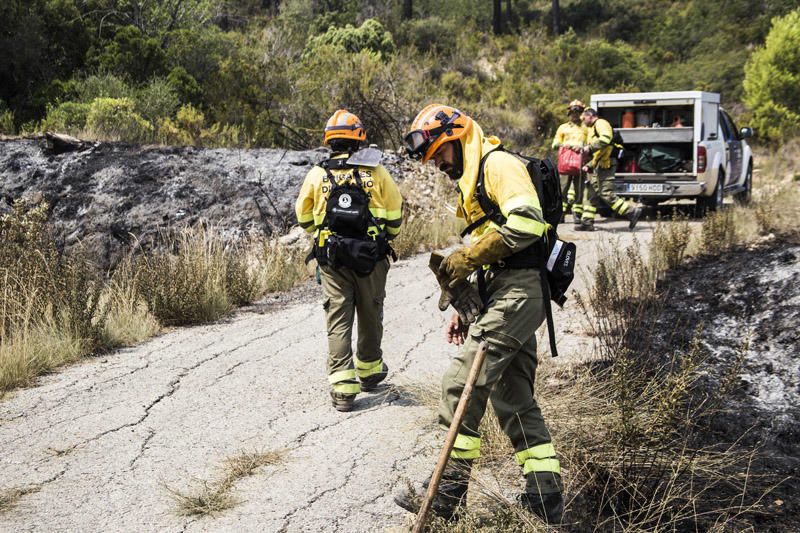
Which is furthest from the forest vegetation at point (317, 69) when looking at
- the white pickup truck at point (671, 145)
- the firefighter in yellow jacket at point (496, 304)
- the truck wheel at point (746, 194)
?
the firefighter in yellow jacket at point (496, 304)

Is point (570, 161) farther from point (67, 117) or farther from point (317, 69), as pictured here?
point (67, 117)

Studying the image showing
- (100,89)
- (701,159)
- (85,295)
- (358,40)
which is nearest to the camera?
(85,295)

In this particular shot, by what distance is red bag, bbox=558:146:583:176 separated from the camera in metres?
12.5

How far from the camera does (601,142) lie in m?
12.2

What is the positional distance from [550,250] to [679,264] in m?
5.96

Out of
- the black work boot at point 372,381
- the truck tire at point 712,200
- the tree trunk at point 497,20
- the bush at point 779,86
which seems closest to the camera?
the black work boot at point 372,381

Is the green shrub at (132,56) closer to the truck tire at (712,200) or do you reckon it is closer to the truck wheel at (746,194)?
the truck tire at (712,200)

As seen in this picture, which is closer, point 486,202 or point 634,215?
point 486,202

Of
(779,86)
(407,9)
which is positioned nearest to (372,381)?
(779,86)

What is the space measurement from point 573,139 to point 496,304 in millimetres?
9295

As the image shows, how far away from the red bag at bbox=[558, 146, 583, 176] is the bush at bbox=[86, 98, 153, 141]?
6.88m

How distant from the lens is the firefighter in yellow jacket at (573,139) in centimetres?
1249

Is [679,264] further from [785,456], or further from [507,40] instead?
[507,40]

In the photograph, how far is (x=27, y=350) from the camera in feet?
21.7
